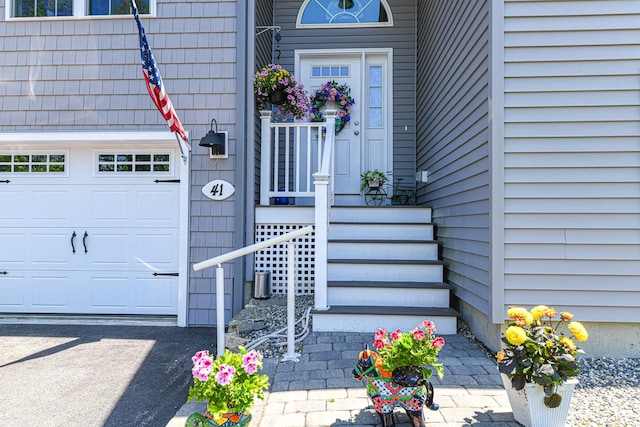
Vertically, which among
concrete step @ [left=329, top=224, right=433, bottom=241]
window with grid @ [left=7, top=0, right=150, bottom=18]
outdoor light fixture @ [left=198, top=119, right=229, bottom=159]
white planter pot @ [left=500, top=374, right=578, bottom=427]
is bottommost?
white planter pot @ [left=500, top=374, right=578, bottom=427]

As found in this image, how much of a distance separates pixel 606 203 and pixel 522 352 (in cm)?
146

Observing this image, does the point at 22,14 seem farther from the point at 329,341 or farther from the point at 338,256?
the point at 329,341

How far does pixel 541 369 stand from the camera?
1.69 m

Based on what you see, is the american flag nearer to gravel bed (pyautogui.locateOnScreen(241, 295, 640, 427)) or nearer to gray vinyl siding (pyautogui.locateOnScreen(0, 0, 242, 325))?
gray vinyl siding (pyautogui.locateOnScreen(0, 0, 242, 325))

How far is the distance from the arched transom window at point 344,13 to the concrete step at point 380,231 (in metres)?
2.87

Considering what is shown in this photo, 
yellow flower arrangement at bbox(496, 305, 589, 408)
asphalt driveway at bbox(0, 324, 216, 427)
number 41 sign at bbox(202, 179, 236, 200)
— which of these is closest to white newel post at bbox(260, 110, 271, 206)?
number 41 sign at bbox(202, 179, 236, 200)

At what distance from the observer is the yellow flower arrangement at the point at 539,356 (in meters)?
1.68

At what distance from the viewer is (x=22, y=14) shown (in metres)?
3.99

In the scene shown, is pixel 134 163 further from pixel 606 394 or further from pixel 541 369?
pixel 606 394

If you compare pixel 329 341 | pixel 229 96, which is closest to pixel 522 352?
pixel 329 341

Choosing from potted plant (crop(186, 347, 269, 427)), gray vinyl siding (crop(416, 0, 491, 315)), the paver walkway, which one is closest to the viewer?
potted plant (crop(186, 347, 269, 427))

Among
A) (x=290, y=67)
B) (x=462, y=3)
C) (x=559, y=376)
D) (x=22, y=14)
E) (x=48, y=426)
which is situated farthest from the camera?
(x=290, y=67)

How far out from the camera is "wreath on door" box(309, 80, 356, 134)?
498 centimetres

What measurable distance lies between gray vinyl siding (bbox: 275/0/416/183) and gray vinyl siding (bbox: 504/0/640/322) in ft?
8.37
